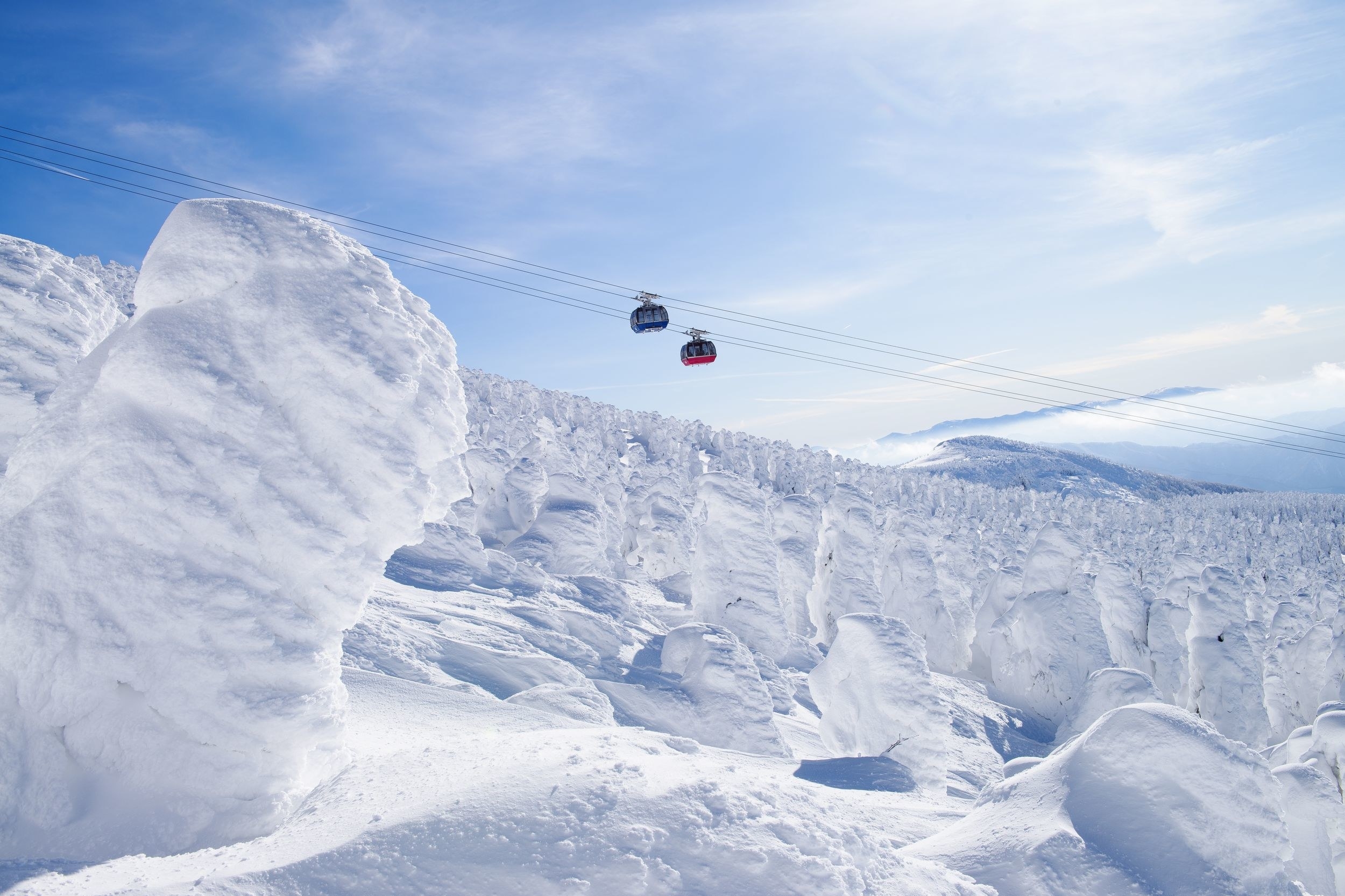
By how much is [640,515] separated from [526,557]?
1021 cm

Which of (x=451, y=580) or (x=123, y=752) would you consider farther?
(x=451, y=580)

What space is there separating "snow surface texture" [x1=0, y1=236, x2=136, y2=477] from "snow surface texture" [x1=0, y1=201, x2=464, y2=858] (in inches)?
283

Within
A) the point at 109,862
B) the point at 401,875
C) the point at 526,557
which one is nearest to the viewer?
Result: the point at 401,875

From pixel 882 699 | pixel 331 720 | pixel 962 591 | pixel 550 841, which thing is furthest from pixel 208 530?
pixel 962 591

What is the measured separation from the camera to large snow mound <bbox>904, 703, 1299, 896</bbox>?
5.20 metres

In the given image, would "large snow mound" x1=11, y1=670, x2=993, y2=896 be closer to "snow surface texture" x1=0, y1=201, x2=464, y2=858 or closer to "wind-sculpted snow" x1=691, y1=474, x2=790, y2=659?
"snow surface texture" x1=0, y1=201, x2=464, y2=858

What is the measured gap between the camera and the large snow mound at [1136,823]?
17.0ft

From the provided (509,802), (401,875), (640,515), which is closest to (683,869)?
(509,802)

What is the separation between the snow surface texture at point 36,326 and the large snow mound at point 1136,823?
13.4 metres

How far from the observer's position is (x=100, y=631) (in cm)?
535

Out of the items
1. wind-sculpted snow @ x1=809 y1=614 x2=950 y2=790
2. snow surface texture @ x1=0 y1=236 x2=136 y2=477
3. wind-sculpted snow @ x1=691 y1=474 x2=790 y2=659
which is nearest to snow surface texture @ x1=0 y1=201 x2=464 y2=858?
snow surface texture @ x1=0 y1=236 x2=136 y2=477

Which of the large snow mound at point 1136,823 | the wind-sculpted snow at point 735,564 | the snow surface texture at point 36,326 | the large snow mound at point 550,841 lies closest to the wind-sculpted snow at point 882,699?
the wind-sculpted snow at point 735,564

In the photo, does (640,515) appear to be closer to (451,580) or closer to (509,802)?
(451,580)

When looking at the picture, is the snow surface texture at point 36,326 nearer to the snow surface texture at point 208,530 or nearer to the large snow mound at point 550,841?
the snow surface texture at point 208,530
